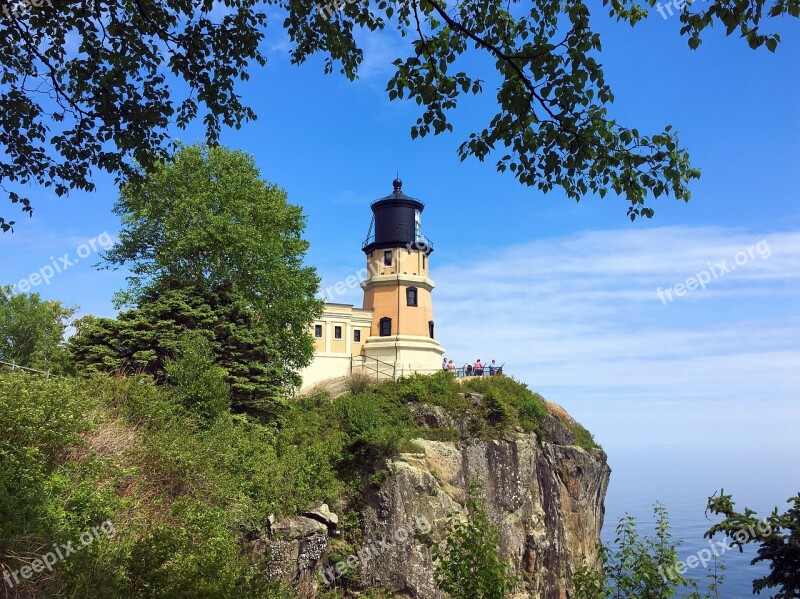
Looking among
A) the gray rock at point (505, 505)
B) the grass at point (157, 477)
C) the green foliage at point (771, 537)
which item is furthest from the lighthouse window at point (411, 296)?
the green foliage at point (771, 537)

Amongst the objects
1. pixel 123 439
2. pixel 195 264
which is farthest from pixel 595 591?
pixel 195 264

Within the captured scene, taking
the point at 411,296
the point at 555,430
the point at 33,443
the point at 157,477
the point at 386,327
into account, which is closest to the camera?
the point at 33,443

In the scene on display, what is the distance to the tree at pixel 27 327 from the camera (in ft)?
130

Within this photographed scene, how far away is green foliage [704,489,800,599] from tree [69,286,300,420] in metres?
16.2

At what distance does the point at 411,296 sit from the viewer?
133 feet

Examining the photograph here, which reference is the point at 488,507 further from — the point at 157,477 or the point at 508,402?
the point at 157,477

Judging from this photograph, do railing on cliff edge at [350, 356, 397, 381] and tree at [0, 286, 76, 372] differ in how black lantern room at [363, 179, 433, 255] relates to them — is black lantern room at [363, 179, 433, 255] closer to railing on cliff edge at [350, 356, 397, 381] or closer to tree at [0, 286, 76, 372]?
railing on cliff edge at [350, 356, 397, 381]

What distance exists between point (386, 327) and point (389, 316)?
83 cm

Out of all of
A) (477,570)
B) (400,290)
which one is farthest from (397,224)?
(477,570)

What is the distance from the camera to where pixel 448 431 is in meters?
25.8

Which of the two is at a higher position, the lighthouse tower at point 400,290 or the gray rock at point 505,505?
the lighthouse tower at point 400,290

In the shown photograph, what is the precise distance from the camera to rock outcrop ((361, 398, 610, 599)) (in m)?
20.5

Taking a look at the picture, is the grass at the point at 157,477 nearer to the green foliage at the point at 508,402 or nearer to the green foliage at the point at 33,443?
the green foliage at the point at 33,443

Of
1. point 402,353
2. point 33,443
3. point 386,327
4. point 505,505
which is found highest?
point 386,327
